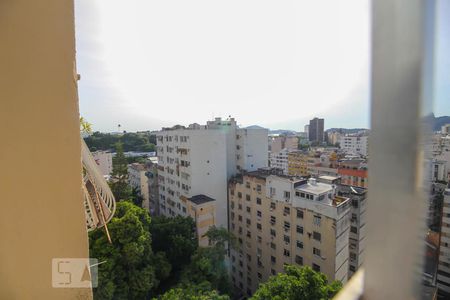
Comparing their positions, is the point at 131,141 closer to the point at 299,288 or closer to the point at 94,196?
the point at 299,288

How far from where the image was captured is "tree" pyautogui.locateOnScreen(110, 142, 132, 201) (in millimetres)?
13156

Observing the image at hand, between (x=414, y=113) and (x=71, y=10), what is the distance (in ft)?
3.86

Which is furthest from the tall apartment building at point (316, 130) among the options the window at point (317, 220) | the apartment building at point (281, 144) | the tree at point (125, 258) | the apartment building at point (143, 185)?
the tree at point (125, 258)

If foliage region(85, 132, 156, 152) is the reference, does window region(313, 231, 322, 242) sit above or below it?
below

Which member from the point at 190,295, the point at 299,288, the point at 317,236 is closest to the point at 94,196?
the point at 190,295

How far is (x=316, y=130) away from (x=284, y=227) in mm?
45371

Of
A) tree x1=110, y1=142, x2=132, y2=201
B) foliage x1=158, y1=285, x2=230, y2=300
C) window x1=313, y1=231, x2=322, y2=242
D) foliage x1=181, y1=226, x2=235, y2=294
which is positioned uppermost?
tree x1=110, y1=142, x2=132, y2=201

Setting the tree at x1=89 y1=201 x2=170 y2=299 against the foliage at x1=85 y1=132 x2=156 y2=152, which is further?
the foliage at x1=85 y1=132 x2=156 y2=152

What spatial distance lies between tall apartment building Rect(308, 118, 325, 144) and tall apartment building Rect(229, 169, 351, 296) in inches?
1606

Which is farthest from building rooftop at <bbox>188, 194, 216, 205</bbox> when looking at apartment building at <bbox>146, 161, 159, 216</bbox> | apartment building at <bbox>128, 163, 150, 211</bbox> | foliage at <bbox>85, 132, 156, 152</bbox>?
foliage at <bbox>85, 132, 156, 152</bbox>

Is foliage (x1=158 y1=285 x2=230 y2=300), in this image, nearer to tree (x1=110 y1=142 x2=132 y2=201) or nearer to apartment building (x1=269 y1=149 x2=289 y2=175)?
tree (x1=110 y1=142 x2=132 y2=201)

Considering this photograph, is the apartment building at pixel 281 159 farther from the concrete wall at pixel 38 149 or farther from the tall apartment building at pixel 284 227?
the concrete wall at pixel 38 149

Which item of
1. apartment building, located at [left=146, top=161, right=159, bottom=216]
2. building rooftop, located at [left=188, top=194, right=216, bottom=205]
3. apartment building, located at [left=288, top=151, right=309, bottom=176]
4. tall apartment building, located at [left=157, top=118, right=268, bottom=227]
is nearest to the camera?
building rooftop, located at [left=188, top=194, right=216, bottom=205]

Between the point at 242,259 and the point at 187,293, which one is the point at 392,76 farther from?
the point at 242,259
